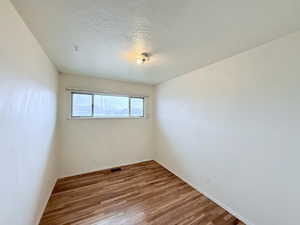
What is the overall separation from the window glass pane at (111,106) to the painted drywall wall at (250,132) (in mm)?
1675

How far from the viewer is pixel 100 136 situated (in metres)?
2.99

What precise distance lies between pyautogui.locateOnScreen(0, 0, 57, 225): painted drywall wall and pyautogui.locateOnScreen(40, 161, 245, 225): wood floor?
17.4 inches

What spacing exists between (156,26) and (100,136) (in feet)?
8.52

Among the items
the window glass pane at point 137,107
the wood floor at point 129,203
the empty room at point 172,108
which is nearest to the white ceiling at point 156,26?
the empty room at point 172,108

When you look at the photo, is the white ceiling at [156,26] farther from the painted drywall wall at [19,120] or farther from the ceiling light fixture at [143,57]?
the painted drywall wall at [19,120]

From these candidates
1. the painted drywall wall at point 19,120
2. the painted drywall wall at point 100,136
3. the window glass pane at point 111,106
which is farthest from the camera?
the window glass pane at point 111,106

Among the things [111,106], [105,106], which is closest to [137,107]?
[111,106]

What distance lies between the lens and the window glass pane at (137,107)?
352cm

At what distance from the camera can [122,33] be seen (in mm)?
1311

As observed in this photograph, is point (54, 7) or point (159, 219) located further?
point (159, 219)

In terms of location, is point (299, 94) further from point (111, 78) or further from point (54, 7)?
point (111, 78)

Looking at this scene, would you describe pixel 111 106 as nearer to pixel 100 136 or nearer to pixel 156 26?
pixel 100 136

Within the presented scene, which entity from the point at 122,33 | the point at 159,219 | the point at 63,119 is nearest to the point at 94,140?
the point at 63,119

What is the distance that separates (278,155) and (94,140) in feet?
10.3
